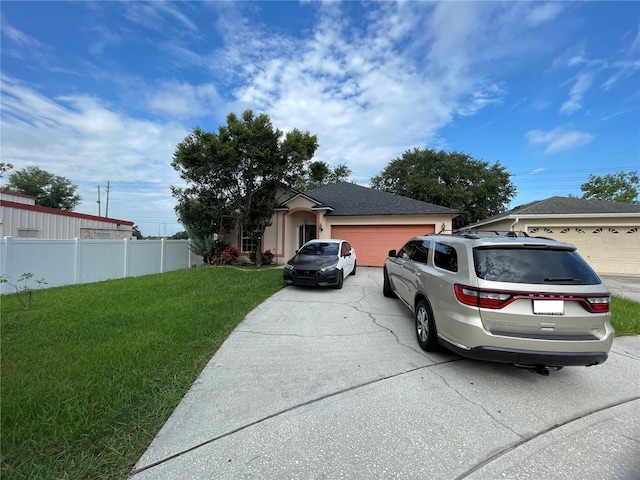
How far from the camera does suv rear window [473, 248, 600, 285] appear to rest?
3088 millimetres

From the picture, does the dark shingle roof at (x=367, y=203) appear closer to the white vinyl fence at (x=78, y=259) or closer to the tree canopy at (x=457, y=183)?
the white vinyl fence at (x=78, y=259)

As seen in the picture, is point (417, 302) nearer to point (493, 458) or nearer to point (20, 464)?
point (493, 458)

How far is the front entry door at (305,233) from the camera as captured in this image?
1660 centimetres

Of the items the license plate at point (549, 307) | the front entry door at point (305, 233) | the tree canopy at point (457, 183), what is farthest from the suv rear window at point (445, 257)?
the tree canopy at point (457, 183)

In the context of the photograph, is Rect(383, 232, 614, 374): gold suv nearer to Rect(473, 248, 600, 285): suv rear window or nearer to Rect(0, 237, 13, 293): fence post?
Rect(473, 248, 600, 285): suv rear window

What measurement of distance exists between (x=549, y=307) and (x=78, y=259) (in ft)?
42.6

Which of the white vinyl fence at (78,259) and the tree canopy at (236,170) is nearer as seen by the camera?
the white vinyl fence at (78,259)

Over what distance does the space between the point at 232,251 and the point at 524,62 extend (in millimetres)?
14663

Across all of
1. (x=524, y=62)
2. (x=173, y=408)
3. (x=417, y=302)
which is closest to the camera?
(x=173, y=408)

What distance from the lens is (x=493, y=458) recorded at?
2172 millimetres

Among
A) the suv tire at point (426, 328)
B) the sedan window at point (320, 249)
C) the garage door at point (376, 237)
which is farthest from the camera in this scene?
the garage door at point (376, 237)

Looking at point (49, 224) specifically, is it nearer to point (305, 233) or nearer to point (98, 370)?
point (305, 233)

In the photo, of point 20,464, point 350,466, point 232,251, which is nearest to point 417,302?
point 350,466

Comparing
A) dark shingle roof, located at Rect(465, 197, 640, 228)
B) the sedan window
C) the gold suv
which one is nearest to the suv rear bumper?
the gold suv
